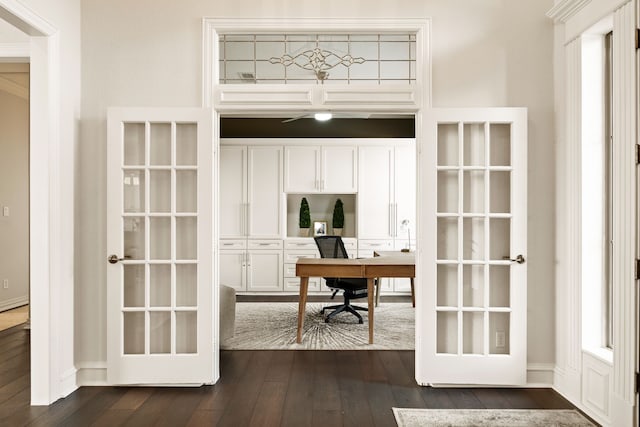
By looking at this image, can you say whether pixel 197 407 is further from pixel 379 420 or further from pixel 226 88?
pixel 226 88

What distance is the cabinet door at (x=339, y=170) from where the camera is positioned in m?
7.59

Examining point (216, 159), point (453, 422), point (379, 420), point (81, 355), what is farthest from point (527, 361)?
point (81, 355)

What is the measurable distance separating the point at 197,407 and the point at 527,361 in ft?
7.84

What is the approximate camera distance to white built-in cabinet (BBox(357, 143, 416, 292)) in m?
7.59

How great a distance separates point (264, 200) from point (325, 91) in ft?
14.2

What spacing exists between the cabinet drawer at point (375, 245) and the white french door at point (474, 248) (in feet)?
13.5

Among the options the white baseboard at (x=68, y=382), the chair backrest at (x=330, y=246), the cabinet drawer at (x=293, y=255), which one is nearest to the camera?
the white baseboard at (x=68, y=382)

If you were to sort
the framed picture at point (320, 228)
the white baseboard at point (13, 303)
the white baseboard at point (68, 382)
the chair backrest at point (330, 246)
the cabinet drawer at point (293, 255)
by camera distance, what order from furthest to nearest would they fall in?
the framed picture at point (320, 228), the cabinet drawer at point (293, 255), the white baseboard at point (13, 303), the chair backrest at point (330, 246), the white baseboard at point (68, 382)

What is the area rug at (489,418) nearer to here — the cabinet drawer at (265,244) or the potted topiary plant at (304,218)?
the cabinet drawer at (265,244)

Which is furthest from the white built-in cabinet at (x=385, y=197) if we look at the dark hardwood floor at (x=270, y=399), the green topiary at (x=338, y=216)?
the dark hardwood floor at (x=270, y=399)

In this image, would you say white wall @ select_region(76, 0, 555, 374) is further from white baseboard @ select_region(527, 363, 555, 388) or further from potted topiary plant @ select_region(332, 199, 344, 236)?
potted topiary plant @ select_region(332, 199, 344, 236)

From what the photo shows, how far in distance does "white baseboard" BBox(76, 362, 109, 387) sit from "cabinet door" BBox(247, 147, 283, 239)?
424cm

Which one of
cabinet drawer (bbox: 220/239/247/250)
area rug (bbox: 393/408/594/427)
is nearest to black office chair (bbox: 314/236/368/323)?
cabinet drawer (bbox: 220/239/247/250)

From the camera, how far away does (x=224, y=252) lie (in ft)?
25.0
